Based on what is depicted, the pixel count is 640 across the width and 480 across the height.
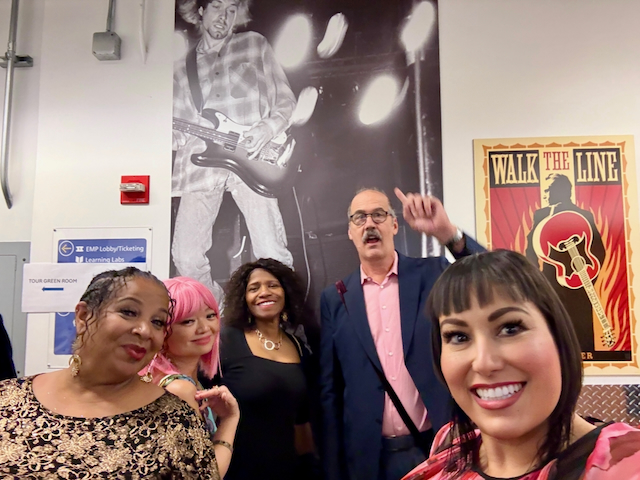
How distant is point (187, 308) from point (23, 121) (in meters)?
2.18

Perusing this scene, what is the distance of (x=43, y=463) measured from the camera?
3.98 feet

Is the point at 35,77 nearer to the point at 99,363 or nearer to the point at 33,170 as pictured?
the point at 33,170

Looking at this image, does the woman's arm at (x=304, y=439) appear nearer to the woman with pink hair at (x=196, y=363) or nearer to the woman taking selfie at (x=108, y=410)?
the woman with pink hair at (x=196, y=363)

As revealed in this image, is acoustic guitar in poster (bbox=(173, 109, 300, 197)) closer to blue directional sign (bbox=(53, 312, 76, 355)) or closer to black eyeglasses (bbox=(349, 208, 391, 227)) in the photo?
black eyeglasses (bbox=(349, 208, 391, 227))

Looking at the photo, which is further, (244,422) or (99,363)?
(244,422)

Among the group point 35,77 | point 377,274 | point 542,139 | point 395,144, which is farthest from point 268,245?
point 35,77

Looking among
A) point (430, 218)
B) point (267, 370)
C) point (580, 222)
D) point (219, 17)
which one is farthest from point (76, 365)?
point (580, 222)

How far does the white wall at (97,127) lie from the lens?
3037 mm

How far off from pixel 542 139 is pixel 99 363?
8.62 ft

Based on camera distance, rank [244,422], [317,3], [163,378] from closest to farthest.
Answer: [163,378], [244,422], [317,3]

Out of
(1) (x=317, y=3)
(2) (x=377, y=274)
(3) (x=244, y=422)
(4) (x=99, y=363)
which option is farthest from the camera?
(1) (x=317, y=3)

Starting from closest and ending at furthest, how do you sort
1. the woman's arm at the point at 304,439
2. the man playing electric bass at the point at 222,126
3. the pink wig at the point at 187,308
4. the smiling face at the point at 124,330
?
1. the smiling face at the point at 124,330
2. the pink wig at the point at 187,308
3. the woman's arm at the point at 304,439
4. the man playing electric bass at the point at 222,126

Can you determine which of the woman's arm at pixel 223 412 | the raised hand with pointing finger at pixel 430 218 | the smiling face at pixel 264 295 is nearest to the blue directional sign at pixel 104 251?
the smiling face at pixel 264 295

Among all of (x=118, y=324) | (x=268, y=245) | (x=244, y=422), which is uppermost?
(x=268, y=245)
